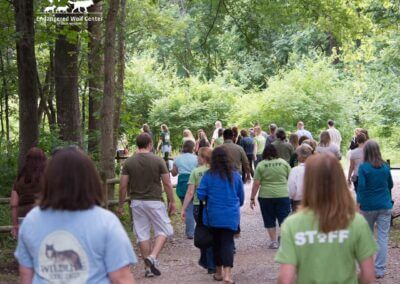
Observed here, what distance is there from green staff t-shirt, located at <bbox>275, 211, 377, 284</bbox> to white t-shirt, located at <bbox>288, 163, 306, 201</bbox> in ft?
20.4

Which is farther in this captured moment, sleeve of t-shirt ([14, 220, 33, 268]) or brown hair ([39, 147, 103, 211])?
sleeve of t-shirt ([14, 220, 33, 268])

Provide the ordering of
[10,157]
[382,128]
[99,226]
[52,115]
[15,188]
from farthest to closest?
1. [382,128]
2. [52,115]
3. [10,157]
4. [15,188]
5. [99,226]

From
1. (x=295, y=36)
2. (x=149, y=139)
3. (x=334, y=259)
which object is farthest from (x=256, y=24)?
(x=295, y=36)

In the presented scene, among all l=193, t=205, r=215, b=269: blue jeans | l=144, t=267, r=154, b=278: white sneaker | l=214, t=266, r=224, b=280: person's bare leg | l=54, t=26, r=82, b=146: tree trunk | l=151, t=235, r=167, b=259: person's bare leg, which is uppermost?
l=54, t=26, r=82, b=146: tree trunk

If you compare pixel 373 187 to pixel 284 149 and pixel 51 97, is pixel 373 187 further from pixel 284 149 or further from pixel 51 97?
pixel 51 97

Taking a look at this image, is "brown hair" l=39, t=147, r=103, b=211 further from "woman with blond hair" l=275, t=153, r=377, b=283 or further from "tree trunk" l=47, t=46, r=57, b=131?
"tree trunk" l=47, t=46, r=57, b=131

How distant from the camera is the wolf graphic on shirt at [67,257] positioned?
12.5ft

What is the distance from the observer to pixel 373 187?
8617 mm

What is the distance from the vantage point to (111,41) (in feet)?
45.8

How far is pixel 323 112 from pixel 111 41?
22668mm

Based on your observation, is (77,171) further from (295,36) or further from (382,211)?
(295,36)

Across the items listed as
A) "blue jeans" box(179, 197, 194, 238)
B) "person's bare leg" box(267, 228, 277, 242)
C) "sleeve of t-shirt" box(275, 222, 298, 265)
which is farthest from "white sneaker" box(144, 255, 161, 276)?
"sleeve of t-shirt" box(275, 222, 298, 265)

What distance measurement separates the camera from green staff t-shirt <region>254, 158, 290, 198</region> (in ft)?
36.8

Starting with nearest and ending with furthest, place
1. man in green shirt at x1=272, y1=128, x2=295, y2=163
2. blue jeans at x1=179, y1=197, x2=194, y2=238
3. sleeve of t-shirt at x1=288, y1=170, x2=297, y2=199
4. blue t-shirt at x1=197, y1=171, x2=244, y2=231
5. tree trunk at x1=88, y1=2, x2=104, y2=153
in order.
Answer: blue t-shirt at x1=197, y1=171, x2=244, y2=231 → sleeve of t-shirt at x1=288, y1=170, x2=297, y2=199 → blue jeans at x1=179, y1=197, x2=194, y2=238 → man in green shirt at x1=272, y1=128, x2=295, y2=163 → tree trunk at x1=88, y1=2, x2=104, y2=153
